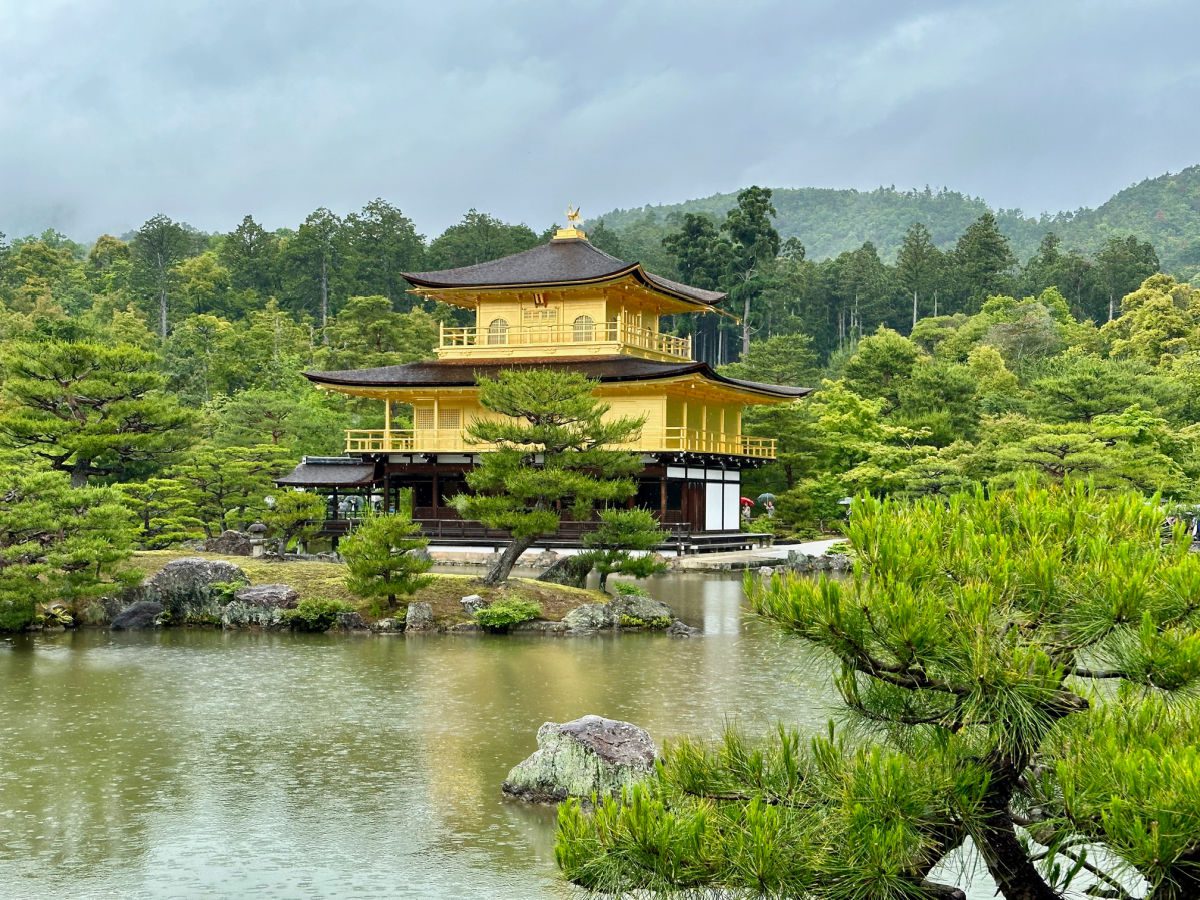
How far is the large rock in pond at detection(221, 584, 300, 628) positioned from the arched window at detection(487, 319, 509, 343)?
732 inches

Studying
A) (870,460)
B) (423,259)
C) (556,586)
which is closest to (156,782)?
(556,586)

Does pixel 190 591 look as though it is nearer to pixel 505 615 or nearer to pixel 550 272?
pixel 505 615

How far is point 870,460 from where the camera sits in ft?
122

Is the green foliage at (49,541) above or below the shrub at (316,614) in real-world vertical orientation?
above

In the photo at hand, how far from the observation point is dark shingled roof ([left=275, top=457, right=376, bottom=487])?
33.7 metres

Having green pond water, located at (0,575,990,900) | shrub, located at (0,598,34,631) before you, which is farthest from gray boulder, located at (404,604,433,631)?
shrub, located at (0,598,34,631)

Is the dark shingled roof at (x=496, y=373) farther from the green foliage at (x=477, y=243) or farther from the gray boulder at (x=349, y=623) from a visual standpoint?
the green foliage at (x=477, y=243)

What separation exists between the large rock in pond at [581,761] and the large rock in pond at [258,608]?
10.7 meters

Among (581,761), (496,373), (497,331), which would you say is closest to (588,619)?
(581,761)

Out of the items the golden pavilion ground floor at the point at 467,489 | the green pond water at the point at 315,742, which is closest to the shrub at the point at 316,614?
the green pond water at the point at 315,742

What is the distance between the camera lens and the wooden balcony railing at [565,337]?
3628 cm

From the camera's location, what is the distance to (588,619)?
19.8 m

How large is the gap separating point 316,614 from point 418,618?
1570 millimetres

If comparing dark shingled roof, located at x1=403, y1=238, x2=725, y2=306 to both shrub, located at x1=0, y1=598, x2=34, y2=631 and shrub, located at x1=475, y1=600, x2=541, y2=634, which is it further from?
shrub, located at x1=0, y1=598, x2=34, y2=631
